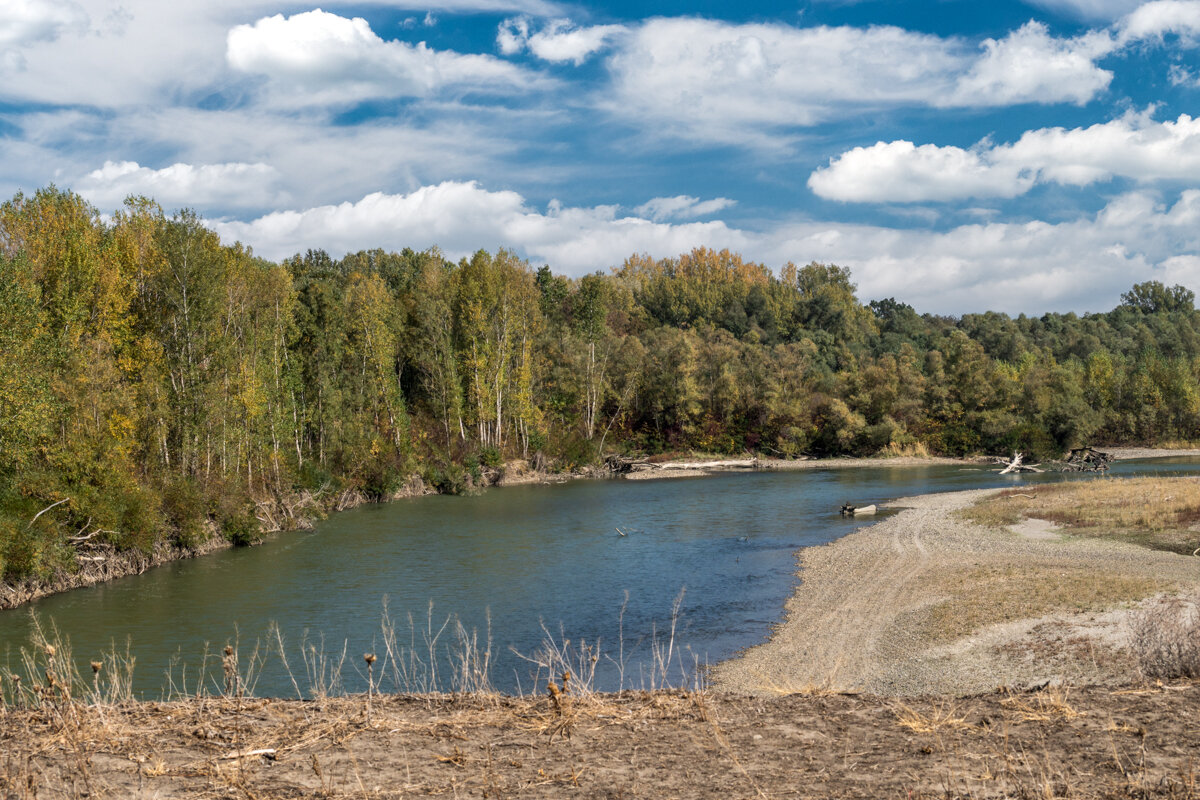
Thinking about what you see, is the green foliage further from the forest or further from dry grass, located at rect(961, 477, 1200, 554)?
dry grass, located at rect(961, 477, 1200, 554)

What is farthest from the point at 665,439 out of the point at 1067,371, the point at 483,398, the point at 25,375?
the point at 25,375

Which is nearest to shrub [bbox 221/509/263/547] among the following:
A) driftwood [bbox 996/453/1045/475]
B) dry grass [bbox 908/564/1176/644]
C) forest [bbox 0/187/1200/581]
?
forest [bbox 0/187/1200/581]

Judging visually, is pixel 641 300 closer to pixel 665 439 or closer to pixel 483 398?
pixel 665 439

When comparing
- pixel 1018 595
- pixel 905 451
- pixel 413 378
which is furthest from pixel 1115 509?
pixel 413 378

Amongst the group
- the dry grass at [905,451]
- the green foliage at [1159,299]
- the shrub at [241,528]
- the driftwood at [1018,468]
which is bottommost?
the driftwood at [1018,468]

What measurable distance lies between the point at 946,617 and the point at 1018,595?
2.45m

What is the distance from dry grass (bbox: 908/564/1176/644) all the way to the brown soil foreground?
11.1 m

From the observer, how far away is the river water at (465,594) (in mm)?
19359

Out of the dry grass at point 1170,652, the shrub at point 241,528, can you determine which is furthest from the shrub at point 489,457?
the dry grass at point 1170,652

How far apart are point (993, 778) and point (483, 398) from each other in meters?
59.6

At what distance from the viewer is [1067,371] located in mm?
84125

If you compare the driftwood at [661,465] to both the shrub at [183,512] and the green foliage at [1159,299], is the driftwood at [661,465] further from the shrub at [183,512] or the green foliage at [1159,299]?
the green foliage at [1159,299]

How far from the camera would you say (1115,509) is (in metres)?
35.0

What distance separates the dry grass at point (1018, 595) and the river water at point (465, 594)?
4.34m
